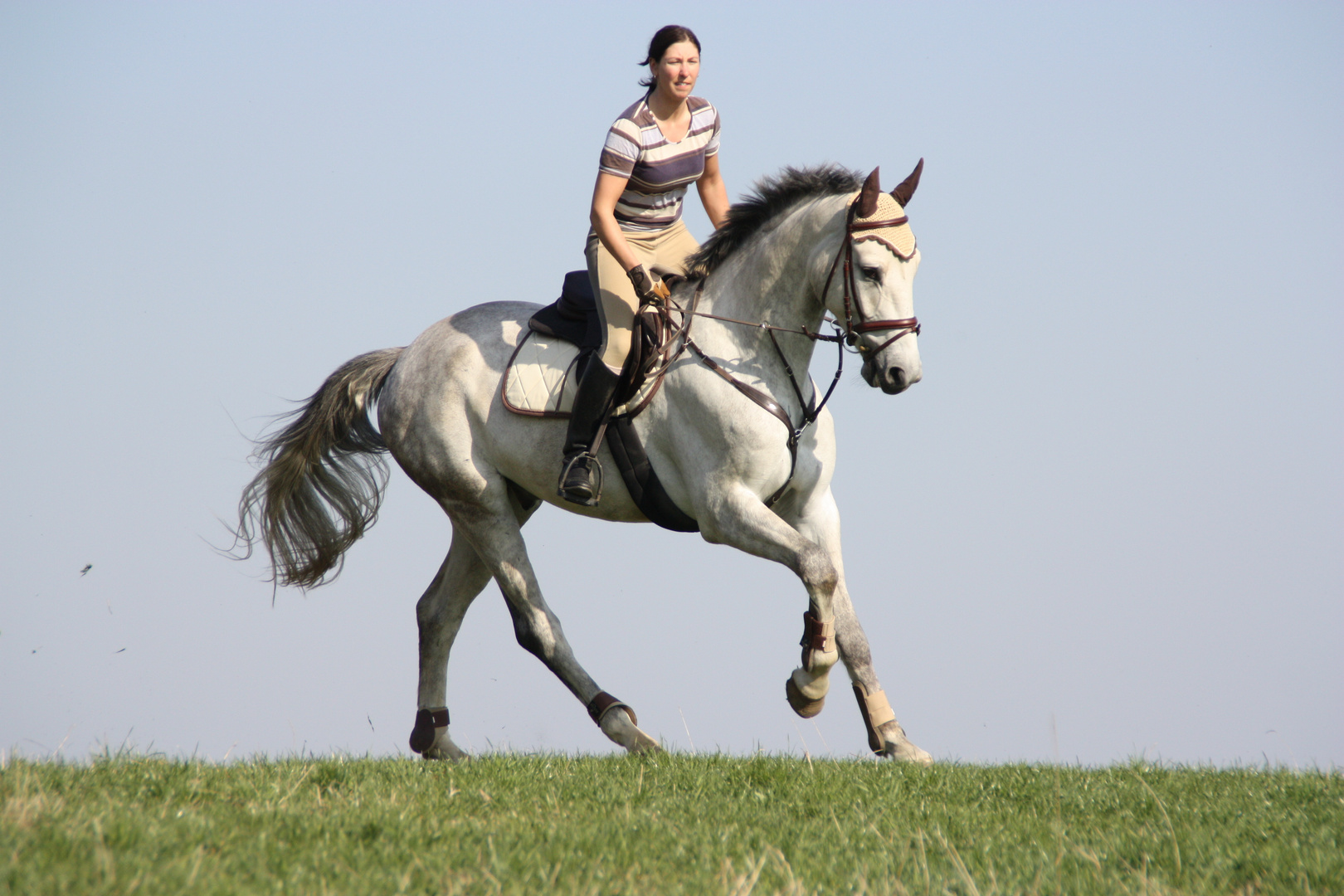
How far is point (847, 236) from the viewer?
628cm

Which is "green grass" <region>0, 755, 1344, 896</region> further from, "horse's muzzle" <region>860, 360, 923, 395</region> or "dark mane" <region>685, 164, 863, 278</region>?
"dark mane" <region>685, 164, 863, 278</region>

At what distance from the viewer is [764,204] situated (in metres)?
6.94

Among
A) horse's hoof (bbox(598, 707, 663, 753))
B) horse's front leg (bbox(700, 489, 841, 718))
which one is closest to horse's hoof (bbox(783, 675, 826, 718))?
horse's front leg (bbox(700, 489, 841, 718))

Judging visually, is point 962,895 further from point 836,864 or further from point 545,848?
point 545,848

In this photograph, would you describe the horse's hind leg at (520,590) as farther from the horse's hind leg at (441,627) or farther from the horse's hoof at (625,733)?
the horse's hind leg at (441,627)

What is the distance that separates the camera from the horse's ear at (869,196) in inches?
243

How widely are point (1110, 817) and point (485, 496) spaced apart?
4.00 metres

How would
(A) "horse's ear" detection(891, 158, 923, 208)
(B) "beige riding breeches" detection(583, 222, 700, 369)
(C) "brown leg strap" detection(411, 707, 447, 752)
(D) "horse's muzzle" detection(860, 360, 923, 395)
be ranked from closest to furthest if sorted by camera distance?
(D) "horse's muzzle" detection(860, 360, 923, 395)
(A) "horse's ear" detection(891, 158, 923, 208)
(B) "beige riding breeches" detection(583, 222, 700, 369)
(C) "brown leg strap" detection(411, 707, 447, 752)

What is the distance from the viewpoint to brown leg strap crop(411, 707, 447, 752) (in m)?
7.78

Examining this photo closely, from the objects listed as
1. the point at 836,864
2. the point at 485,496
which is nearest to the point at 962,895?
the point at 836,864

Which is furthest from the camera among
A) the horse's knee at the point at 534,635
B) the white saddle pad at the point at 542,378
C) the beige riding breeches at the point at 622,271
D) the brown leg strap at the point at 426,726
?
the brown leg strap at the point at 426,726

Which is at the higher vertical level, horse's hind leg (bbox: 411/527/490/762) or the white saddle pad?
the white saddle pad

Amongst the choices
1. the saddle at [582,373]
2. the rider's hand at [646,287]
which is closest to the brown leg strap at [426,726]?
the saddle at [582,373]

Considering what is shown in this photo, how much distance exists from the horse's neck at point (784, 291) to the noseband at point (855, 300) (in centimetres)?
21
